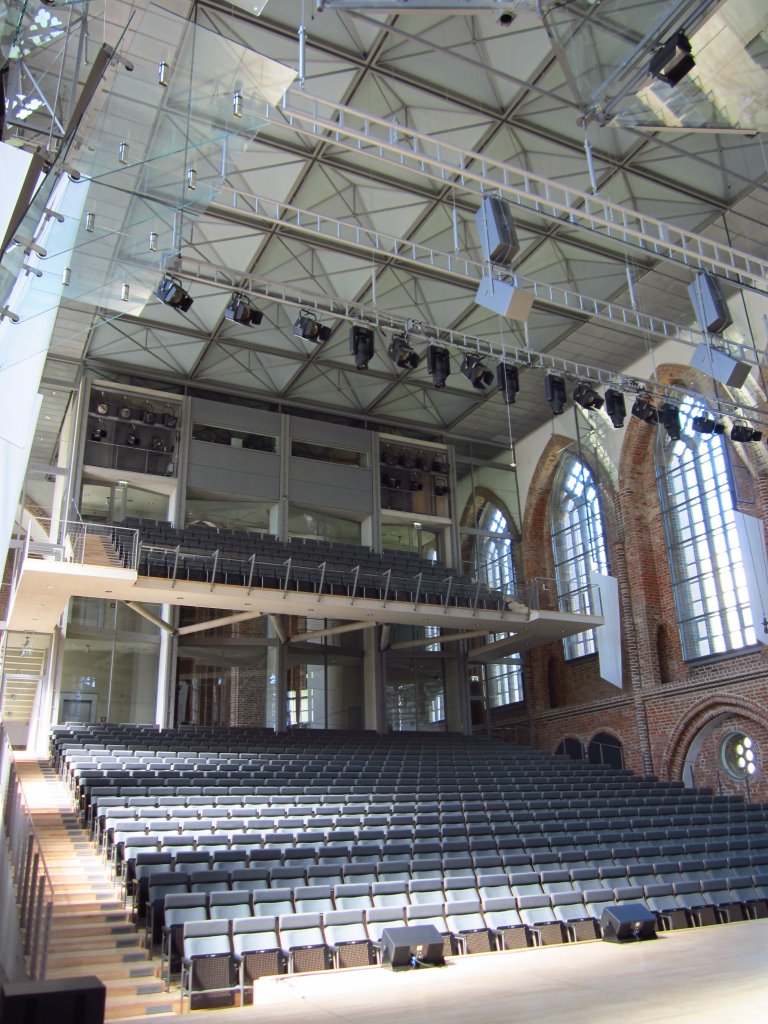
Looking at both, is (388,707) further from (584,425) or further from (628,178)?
(628,178)

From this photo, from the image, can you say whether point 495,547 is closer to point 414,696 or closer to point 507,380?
point 414,696

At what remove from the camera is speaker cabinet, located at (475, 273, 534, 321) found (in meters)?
9.90

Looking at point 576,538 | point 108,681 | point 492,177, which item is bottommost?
point 108,681

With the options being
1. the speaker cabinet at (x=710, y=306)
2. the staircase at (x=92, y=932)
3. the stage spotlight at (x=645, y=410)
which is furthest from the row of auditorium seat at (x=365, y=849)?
the speaker cabinet at (x=710, y=306)

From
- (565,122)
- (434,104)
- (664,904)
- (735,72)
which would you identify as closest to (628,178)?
(565,122)

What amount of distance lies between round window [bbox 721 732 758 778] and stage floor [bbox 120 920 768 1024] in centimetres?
876

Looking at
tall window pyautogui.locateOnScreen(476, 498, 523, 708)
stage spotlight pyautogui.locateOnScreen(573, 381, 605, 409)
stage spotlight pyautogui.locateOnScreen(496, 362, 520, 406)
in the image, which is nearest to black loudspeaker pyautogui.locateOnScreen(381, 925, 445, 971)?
stage spotlight pyautogui.locateOnScreen(496, 362, 520, 406)

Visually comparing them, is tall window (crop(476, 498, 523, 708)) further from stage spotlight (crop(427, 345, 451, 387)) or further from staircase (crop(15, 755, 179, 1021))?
staircase (crop(15, 755, 179, 1021))

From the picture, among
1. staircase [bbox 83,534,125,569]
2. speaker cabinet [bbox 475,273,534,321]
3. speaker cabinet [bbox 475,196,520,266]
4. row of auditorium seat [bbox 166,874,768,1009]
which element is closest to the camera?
row of auditorium seat [bbox 166,874,768,1009]

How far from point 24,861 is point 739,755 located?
1414 cm

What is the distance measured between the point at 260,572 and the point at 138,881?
9.09m

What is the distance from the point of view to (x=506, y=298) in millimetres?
9953

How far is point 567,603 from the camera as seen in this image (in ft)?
67.8

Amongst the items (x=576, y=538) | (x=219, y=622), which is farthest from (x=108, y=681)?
(x=576, y=538)
